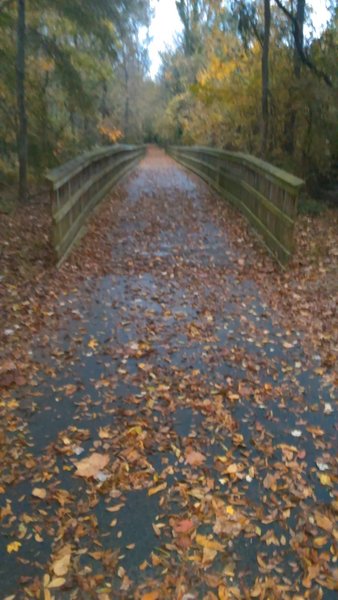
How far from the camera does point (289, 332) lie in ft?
20.1

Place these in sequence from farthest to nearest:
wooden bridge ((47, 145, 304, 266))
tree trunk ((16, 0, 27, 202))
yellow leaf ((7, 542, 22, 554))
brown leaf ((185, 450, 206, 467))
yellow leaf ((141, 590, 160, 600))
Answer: tree trunk ((16, 0, 27, 202)) → wooden bridge ((47, 145, 304, 266)) → brown leaf ((185, 450, 206, 467)) → yellow leaf ((7, 542, 22, 554)) → yellow leaf ((141, 590, 160, 600))

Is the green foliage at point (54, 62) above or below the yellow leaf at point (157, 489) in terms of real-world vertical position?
above

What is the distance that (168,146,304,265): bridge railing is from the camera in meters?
8.20

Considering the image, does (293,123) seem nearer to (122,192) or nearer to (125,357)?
(122,192)

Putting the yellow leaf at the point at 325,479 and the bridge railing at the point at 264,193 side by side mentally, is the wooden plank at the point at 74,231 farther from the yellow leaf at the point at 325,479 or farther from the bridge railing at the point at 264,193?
the yellow leaf at the point at 325,479

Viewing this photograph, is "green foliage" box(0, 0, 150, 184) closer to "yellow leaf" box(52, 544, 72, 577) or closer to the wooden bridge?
the wooden bridge

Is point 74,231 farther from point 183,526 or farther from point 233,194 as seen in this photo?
point 183,526

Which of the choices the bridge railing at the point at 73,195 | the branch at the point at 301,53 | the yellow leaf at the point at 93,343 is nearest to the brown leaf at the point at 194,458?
the yellow leaf at the point at 93,343

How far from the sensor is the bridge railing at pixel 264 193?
8.20m


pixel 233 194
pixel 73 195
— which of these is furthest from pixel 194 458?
pixel 233 194

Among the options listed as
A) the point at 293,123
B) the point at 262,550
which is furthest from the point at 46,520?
the point at 293,123

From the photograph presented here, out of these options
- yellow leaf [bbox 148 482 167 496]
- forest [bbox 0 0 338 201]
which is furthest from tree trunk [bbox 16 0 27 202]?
yellow leaf [bbox 148 482 167 496]

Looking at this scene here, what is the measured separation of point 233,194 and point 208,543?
11418 mm

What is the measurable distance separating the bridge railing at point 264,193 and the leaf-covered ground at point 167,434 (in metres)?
0.75
